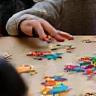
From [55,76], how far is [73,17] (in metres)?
0.76

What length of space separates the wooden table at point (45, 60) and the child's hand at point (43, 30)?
0.02 metres

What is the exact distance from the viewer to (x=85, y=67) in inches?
24.4

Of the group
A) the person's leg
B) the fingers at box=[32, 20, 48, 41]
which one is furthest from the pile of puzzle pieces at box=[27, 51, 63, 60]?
the person's leg

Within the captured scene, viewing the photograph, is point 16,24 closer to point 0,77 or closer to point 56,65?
point 56,65

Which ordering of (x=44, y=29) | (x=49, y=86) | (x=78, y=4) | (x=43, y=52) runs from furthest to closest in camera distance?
(x=78, y=4), (x=44, y=29), (x=43, y=52), (x=49, y=86)

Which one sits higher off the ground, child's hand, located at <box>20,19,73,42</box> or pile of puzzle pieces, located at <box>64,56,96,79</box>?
child's hand, located at <box>20,19,73,42</box>

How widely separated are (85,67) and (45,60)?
0.39 ft

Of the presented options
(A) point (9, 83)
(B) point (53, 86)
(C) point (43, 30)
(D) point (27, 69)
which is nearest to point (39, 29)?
(C) point (43, 30)

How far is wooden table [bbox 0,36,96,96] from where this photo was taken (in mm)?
504

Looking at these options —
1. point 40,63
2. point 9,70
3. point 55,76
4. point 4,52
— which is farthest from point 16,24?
point 9,70

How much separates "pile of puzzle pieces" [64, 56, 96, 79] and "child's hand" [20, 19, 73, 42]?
0.67 feet

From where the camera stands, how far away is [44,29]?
2.88ft

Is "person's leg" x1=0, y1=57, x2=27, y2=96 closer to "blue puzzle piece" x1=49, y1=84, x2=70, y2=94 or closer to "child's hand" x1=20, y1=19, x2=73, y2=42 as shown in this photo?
"blue puzzle piece" x1=49, y1=84, x2=70, y2=94

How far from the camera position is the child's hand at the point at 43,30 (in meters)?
0.85
